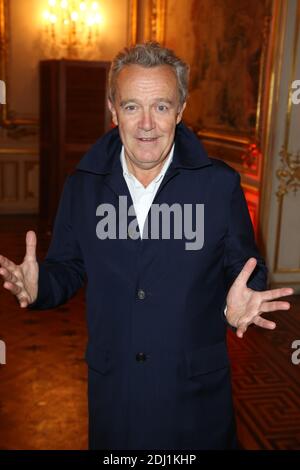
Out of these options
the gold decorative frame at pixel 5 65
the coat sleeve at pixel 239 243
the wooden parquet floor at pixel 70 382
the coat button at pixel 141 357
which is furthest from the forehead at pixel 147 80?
the gold decorative frame at pixel 5 65

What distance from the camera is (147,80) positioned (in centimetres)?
171

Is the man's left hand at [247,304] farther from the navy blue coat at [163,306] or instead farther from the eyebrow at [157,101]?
the eyebrow at [157,101]

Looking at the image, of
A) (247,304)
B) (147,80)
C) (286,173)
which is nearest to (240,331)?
(247,304)

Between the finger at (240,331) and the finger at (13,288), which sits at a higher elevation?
the finger at (13,288)

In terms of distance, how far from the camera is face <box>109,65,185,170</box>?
172cm

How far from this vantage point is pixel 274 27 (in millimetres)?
5207

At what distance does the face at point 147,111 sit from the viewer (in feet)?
5.64

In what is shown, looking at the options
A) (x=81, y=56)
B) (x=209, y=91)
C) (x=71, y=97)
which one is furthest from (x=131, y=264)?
(x=81, y=56)

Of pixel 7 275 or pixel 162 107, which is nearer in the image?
pixel 7 275

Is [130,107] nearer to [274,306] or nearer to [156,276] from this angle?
[156,276]

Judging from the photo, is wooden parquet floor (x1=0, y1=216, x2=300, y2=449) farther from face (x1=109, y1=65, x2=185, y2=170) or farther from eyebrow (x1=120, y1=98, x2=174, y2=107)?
eyebrow (x1=120, y1=98, x2=174, y2=107)

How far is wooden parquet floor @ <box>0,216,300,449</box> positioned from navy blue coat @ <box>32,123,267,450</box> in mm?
1402

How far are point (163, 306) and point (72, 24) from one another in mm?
7761
